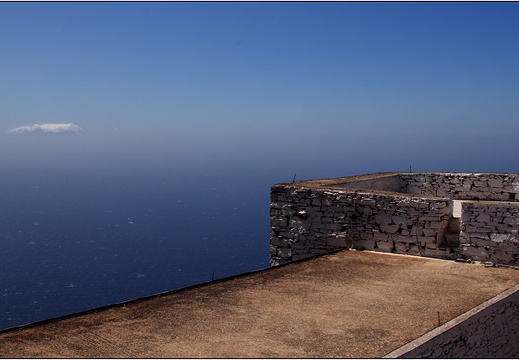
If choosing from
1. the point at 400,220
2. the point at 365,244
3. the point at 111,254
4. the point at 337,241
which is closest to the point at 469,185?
the point at 400,220

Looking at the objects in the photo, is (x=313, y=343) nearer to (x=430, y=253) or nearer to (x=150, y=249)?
(x=430, y=253)

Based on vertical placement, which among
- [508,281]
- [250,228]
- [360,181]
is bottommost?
[250,228]

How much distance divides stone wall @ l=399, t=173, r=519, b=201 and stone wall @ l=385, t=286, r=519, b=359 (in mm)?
8426

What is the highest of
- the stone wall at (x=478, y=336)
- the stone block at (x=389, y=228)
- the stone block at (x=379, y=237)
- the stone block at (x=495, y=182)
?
the stone block at (x=495, y=182)

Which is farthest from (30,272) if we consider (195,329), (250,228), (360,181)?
(195,329)

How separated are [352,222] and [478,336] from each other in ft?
15.6

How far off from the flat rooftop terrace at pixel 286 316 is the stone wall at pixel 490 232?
29cm

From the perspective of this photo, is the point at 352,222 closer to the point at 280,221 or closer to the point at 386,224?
the point at 386,224

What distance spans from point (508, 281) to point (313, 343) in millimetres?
5015

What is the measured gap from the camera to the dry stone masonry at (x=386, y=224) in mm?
11117

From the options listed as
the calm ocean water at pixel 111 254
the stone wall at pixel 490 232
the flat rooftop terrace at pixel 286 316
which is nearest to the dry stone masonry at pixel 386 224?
the stone wall at pixel 490 232

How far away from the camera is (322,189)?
12922 millimetres

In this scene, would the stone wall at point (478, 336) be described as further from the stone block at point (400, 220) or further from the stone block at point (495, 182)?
the stone block at point (495, 182)

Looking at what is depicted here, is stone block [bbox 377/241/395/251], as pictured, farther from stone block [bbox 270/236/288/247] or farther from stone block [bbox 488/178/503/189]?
stone block [bbox 488/178/503/189]
